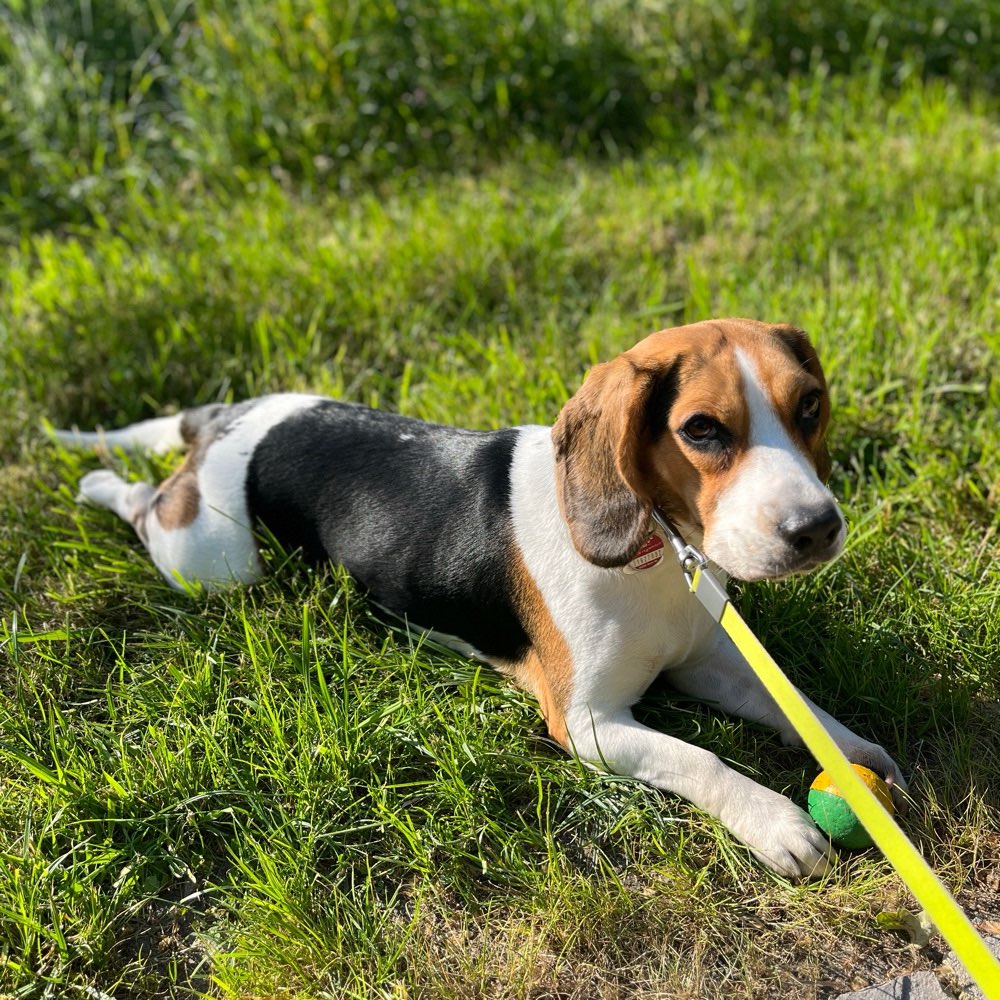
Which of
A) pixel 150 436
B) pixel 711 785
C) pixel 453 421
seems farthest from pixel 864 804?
pixel 150 436

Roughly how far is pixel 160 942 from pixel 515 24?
18.7 ft

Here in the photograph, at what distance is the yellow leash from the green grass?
639 millimetres

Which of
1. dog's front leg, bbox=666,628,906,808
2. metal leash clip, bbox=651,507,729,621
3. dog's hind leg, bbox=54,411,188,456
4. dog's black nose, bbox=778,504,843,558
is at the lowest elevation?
dog's front leg, bbox=666,628,906,808

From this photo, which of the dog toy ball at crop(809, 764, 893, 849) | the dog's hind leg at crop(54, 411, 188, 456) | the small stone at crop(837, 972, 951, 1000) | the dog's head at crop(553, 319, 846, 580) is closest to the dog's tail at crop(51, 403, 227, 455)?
the dog's hind leg at crop(54, 411, 188, 456)

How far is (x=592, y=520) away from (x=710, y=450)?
15.0 inches

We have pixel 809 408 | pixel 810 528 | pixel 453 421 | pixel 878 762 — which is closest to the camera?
pixel 810 528

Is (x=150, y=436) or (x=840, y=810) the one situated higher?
(x=150, y=436)

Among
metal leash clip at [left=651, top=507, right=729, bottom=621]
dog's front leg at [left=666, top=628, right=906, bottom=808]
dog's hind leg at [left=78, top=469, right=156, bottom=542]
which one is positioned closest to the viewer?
metal leash clip at [left=651, top=507, right=729, bottom=621]

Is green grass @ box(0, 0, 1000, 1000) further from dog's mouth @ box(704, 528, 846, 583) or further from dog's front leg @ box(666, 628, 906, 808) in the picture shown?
dog's mouth @ box(704, 528, 846, 583)

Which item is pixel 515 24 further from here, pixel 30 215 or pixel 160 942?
pixel 160 942

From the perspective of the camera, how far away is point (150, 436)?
4754 mm

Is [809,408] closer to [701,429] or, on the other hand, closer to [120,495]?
[701,429]

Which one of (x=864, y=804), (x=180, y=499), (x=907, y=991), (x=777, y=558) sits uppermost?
(x=777, y=558)

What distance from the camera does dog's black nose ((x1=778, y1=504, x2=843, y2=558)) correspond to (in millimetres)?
2629
